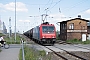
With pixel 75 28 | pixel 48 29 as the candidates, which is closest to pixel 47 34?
pixel 48 29

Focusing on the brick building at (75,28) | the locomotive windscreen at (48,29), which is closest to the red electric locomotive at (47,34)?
the locomotive windscreen at (48,29)

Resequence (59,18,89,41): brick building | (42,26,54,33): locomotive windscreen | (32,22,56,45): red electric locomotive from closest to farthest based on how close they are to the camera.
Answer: (32,22,56,45): red electric locomotive, (42,26,54,33): locomotive windscreen, (59,18,89,41): brick building

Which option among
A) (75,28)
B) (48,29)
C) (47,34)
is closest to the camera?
(47,34)

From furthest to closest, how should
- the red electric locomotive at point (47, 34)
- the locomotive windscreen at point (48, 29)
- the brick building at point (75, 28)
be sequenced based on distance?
1. the brick building at point (75, 28)
2. the locomotive windscreen at point (48, 29)
3. the red electric locomotive at point (47, 34)

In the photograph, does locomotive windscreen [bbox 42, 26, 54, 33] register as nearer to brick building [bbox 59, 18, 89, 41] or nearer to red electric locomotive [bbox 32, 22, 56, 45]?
red electric locomotive [bbox 32, 22, 56, 45]

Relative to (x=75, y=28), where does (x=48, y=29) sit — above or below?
below

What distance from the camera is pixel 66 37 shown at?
169 ft

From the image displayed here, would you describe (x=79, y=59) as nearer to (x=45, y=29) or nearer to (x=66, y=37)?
(x=45, y=29)

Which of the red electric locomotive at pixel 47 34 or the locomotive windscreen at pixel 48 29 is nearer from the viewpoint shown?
the red electric locomotive at pixel 47 34

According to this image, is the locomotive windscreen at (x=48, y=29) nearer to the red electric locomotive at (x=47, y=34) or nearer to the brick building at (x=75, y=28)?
the red electric locomotive at (x=47, y=34)

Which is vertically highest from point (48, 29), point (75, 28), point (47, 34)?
point (75, 28)

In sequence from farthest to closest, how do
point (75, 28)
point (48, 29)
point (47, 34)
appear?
point (75, 28), point (48, 29), point (47, 34)

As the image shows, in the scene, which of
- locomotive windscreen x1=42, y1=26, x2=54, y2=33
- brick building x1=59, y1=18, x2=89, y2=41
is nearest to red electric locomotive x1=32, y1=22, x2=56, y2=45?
locomotive windscreen x1=42, y1=26, x2=54, y2=33

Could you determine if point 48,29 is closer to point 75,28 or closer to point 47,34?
point 47,34
